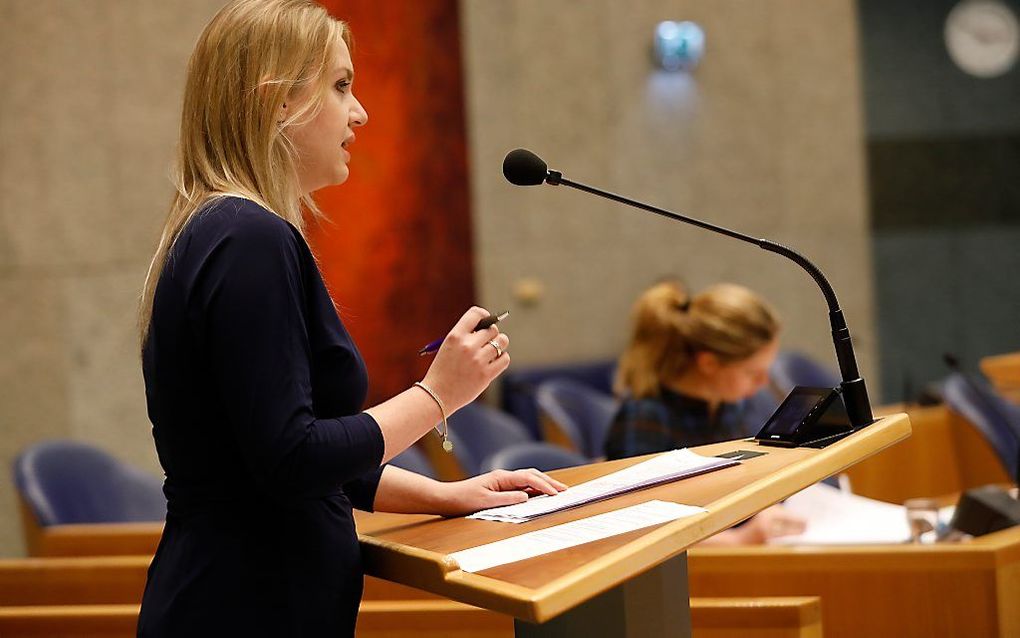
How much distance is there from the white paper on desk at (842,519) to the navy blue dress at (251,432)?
1.52 m

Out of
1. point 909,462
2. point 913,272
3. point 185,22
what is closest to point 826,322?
point 913,272

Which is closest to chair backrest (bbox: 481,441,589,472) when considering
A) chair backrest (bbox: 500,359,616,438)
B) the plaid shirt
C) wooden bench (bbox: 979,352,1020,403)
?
the plaid shirt

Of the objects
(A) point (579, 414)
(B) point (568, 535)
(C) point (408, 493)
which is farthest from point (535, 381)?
(B) point (568, 535)

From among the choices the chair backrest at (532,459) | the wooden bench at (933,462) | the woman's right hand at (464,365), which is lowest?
the wooden bench at (933,462)

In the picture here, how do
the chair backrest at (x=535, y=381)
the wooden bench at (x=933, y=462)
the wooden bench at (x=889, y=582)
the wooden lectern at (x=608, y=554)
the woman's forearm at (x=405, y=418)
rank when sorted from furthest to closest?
the chair backrest at (x=535, y=381)
the wooden bench at (x=933, y=462)
the wooden bench at (x=889, y=582)
the woman's forearm at (x=405, y=418)
the wooden lectern at (x=608, y=554)

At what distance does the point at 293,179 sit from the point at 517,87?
5469mm

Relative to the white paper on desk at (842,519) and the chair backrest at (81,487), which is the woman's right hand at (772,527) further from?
the chair backrest at (81,487)

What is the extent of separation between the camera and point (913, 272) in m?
7.71

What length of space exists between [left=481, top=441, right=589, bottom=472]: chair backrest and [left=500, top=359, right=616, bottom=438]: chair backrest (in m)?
2.89

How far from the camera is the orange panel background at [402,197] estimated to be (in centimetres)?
660

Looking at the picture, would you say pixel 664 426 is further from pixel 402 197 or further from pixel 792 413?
pixel 402 197

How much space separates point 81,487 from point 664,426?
67.6 inches

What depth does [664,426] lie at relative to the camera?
3146 mm

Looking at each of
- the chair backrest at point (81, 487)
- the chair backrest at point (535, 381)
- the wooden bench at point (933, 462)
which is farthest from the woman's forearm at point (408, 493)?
the chair backrest at point (535, 381)
